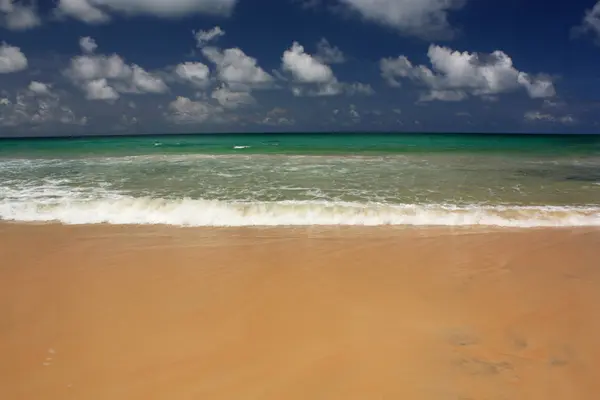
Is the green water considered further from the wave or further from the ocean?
the wave

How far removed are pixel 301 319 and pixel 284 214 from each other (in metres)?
4.16

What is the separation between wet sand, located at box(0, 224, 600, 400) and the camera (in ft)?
9.18

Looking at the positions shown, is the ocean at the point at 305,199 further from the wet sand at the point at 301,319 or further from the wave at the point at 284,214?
the wet sand at the point at 301,319

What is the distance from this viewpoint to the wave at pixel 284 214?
284 inches

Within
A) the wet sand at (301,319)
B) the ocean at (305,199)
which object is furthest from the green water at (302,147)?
the wet sand at (301,319)

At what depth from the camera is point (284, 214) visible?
304 inches

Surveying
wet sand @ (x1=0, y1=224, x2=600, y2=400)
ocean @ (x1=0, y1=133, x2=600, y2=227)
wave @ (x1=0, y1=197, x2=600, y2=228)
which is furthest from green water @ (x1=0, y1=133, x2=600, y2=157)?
wet sand @ (x1=0, y1=224, x2=600, y2=400)

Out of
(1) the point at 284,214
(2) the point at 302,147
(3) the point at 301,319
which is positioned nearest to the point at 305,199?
(1) the point at 284,214

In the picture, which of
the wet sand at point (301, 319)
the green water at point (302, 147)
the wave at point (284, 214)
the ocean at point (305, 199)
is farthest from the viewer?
the green water at point (302, 147)

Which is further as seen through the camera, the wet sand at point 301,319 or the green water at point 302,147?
the green water at point 302,147

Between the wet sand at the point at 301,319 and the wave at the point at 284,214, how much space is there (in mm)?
1237

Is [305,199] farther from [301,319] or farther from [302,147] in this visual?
[302,147]

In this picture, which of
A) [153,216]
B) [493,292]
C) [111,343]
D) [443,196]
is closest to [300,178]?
[443,196]

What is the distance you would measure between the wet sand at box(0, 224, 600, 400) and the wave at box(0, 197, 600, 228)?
1.24m
